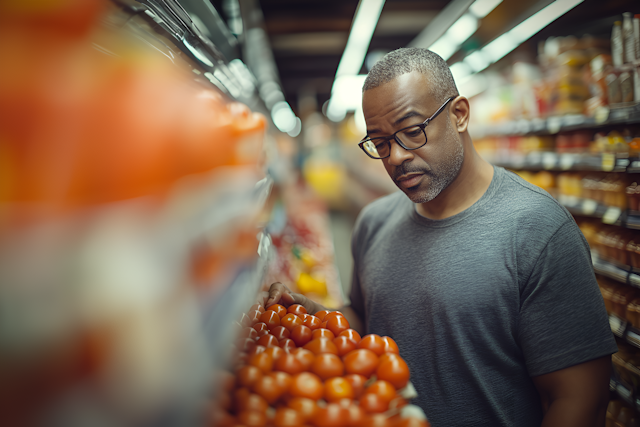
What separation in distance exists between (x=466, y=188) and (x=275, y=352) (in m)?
0.97

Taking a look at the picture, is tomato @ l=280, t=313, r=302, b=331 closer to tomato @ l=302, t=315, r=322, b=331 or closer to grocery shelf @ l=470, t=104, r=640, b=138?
tomato @ l=302, t=315, r=322, b=331

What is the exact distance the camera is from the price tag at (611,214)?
2.36 meters

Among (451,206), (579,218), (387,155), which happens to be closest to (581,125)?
(579,218)

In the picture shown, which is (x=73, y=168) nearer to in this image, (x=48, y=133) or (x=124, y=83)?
(x=48, y=133)

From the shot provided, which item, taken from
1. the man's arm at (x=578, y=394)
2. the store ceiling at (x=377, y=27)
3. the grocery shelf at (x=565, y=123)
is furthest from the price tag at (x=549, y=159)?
the man's arm at (x=578, y=394)

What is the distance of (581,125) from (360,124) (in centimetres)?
720

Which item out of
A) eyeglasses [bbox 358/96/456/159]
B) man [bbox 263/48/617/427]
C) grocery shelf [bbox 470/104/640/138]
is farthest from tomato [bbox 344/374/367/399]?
grocery shelf [bbox 470/104/640/138]

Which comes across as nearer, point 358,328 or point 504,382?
point 504,382

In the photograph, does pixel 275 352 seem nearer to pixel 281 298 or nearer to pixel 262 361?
pixel 262 361

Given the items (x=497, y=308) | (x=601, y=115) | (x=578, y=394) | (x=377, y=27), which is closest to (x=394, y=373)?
(x=497, y=308)

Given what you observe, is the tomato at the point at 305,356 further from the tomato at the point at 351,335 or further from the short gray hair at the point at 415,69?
the short gray hair at the point at 415,69

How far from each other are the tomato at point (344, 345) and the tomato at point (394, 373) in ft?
0.35

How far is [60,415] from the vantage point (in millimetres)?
395

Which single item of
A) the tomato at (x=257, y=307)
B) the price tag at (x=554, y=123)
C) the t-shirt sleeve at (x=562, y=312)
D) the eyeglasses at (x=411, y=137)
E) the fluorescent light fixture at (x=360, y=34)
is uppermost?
the fluorescent light fixture at (x=360, y=34)
